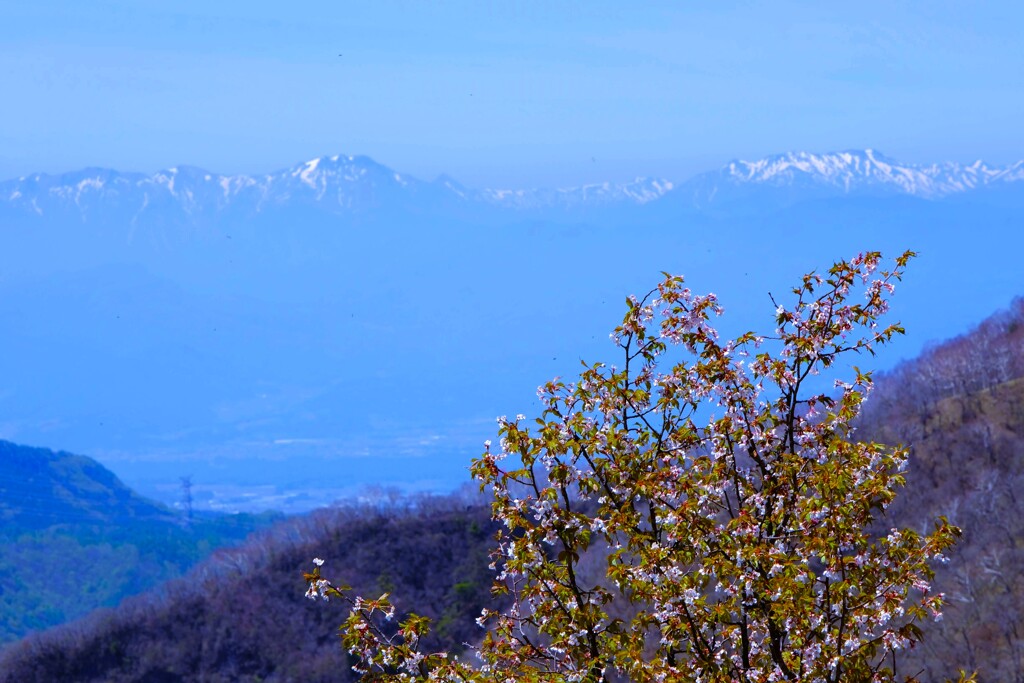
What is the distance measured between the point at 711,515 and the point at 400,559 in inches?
4481

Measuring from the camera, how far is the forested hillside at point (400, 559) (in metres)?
90.0

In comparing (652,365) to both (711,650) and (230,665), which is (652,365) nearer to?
(711,650)

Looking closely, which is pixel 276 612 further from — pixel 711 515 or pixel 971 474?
pixel 711 515

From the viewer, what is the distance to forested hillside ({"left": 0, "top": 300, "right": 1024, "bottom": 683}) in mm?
90000

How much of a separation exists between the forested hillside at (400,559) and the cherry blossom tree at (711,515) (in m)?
63.8

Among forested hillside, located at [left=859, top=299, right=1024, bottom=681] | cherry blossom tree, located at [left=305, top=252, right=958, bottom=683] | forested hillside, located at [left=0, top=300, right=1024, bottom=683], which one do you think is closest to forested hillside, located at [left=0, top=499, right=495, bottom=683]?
forested hillside, located at [left=0, top=300, right=1024, bottom=683]

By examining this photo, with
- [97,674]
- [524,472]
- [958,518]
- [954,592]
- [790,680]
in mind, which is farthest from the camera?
[97,674]

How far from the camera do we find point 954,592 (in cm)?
6072

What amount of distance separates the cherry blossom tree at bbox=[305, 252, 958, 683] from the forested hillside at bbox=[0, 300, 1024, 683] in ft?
209

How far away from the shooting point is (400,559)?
12025cm

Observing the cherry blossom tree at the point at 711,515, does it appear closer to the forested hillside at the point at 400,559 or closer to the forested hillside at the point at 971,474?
the forested hillside at the point at 971,474

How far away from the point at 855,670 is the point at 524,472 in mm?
2794

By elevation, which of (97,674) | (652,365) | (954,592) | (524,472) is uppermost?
(97,674)

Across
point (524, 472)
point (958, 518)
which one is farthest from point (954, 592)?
point (524, 472)
